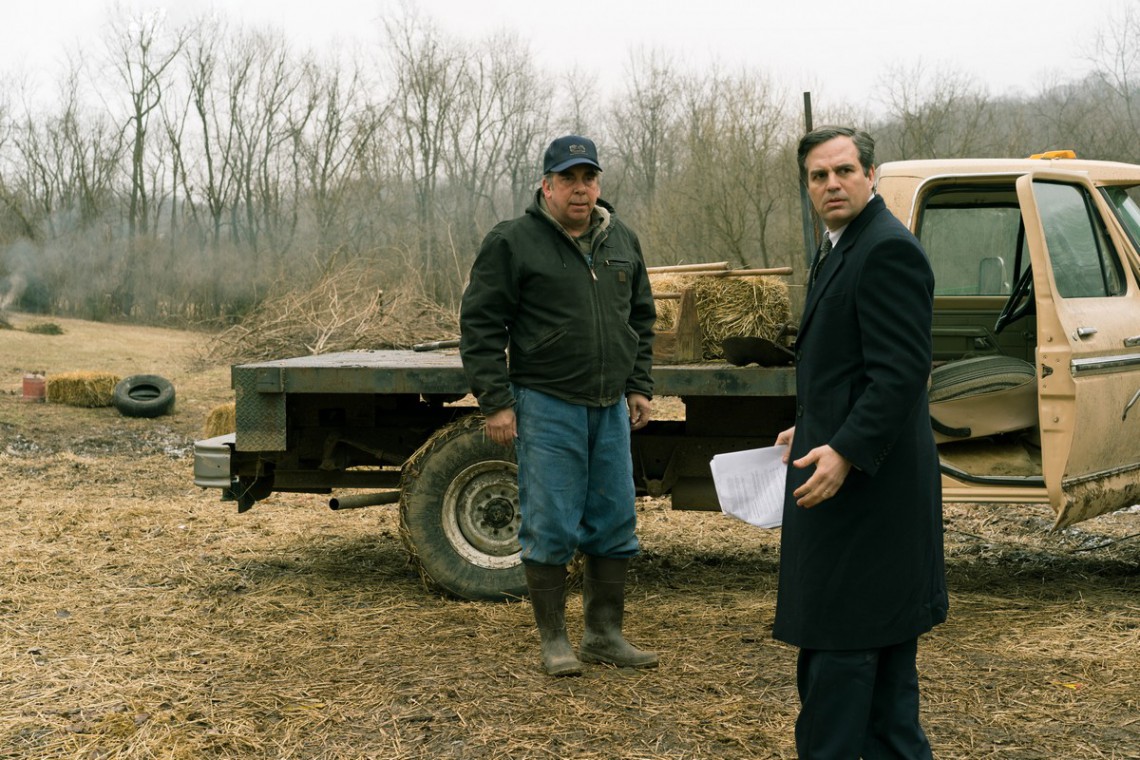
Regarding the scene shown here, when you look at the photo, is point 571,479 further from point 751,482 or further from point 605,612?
point 751,482

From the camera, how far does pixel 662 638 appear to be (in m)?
4.75

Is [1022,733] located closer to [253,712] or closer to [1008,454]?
[1008,454]

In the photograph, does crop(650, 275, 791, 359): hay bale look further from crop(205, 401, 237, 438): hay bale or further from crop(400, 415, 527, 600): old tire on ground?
crop(205, 401, 237, 438): hay bale

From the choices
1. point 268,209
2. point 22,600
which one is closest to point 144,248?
point 268,209

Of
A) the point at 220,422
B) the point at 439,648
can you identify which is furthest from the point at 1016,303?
the point at 220,422

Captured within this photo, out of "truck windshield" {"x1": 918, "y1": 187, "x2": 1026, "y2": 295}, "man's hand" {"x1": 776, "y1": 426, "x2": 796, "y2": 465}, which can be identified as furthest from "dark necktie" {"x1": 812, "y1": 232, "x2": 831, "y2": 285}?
"truck windshield" {"x1": 918, "y1": 187, "x2": 1026, "y2": 295}

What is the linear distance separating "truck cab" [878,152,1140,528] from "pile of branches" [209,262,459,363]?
6831mm

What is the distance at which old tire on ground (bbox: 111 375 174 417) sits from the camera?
13.2 meters

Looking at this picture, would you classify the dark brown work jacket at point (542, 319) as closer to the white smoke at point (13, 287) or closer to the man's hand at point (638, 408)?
the man's hand at point (638, 408)

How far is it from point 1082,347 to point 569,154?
7.64ft

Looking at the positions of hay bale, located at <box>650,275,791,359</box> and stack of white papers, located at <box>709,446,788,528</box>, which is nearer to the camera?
stack of white papers, located at <box>709,446,788,528</box>

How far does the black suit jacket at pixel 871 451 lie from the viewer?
8.38 ft

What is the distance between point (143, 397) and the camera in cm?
1355

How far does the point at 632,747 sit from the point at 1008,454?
8.61ft
